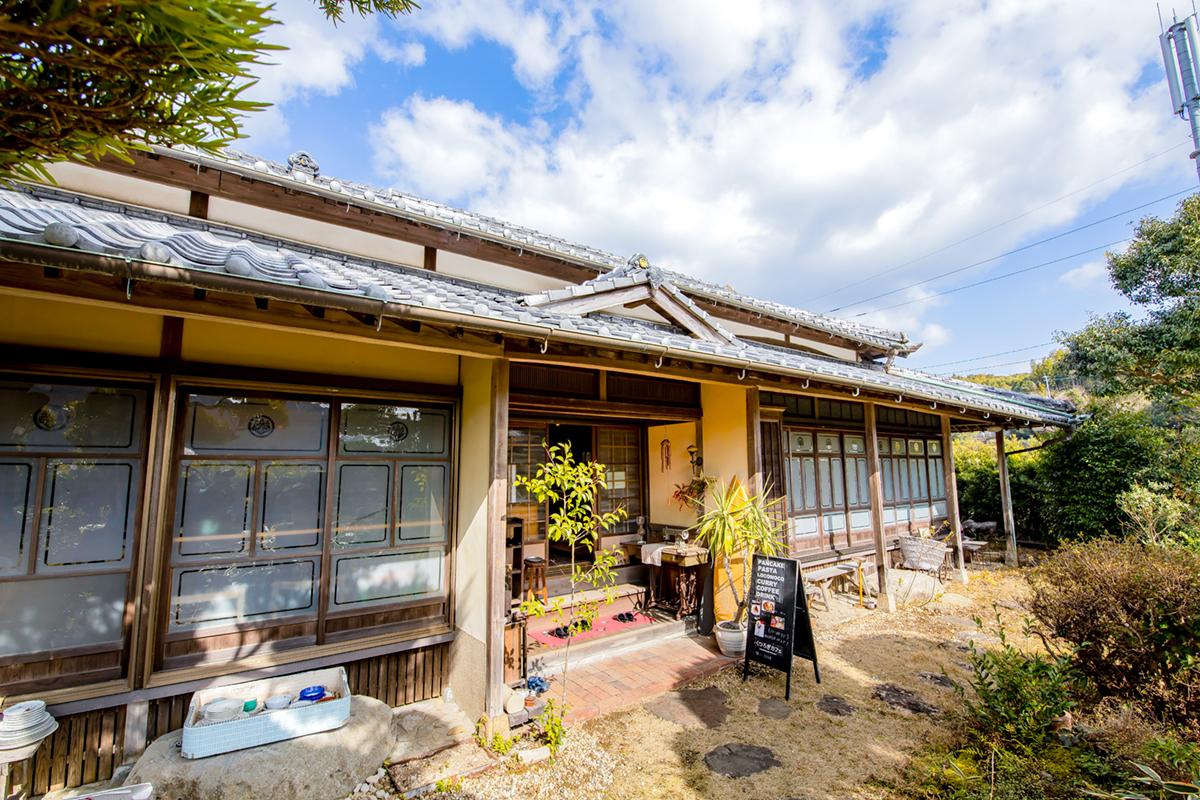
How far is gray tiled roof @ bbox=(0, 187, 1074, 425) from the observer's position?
241 cm

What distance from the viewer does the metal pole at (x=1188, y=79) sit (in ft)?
26.8

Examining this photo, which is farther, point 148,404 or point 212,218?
point 212,218

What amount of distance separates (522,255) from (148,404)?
397 cm

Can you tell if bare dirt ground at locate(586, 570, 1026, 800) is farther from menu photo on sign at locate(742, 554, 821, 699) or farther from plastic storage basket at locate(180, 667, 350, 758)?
plastic storage basket at locate(180, 667, 350, 758)

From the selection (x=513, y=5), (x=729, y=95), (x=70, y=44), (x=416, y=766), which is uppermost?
(x=729, y=95)

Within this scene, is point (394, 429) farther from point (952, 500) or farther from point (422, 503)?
point (952, 500)

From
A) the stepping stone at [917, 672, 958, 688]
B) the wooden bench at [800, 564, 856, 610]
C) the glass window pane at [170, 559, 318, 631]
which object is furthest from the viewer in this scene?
the wooden bench at [800, 564, 856, 610]

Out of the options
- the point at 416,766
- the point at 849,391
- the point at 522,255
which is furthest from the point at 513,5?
the point at 416,766

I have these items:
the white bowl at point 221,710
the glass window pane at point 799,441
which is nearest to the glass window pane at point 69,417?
the white bowl at point 221,710

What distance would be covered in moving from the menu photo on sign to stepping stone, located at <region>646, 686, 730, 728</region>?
1.86ft

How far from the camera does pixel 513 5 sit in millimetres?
5172

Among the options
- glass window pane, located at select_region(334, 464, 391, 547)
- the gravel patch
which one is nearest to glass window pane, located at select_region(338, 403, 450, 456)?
glass window pane, located at select_region(334, 464, 391, 547)

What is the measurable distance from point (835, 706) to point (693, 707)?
1239 mm

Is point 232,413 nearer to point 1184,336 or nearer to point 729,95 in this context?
point 729,95
